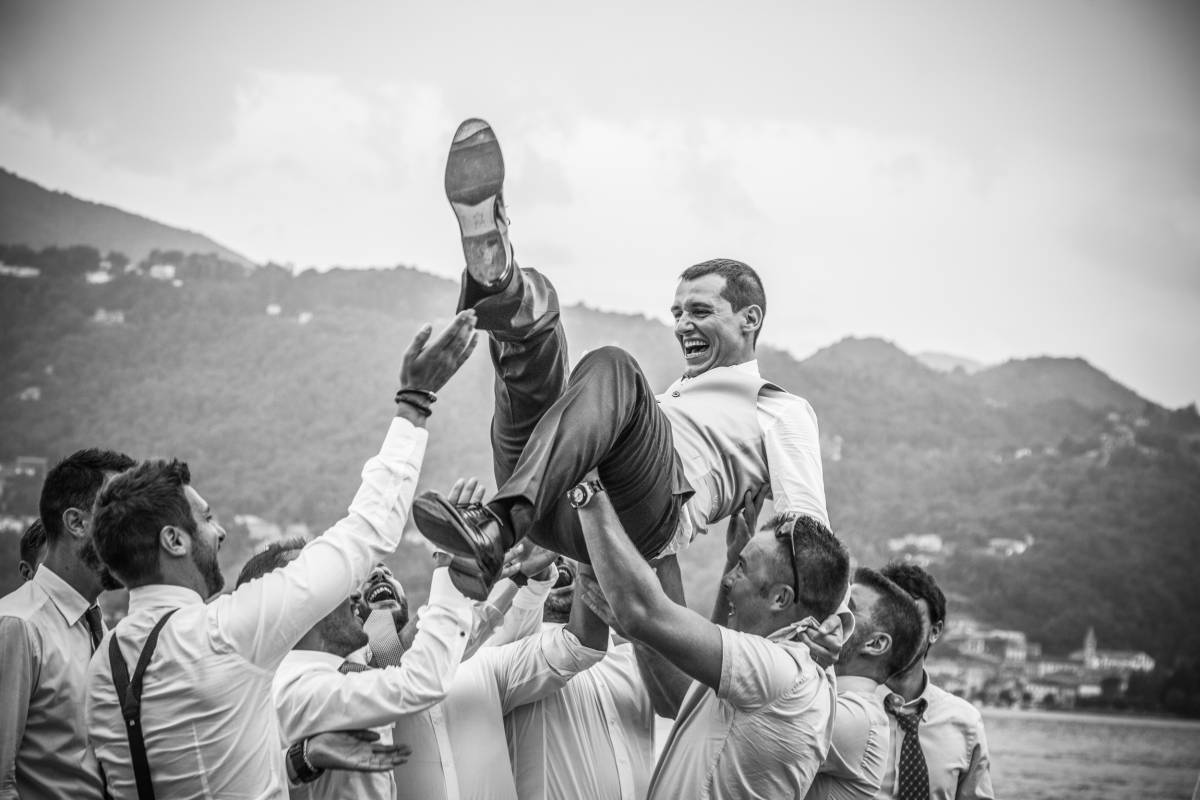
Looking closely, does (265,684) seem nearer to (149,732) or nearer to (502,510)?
(149,732)

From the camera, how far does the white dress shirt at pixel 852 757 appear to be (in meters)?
4.50

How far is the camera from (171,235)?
10112 centimetres

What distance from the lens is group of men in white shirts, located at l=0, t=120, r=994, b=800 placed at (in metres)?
3.66

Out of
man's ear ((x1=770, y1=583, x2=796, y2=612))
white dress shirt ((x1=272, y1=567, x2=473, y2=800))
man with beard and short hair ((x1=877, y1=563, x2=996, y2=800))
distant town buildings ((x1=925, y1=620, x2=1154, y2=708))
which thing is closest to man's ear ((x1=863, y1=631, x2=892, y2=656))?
man with beard and short hair ((x1=877, y1=563, x2=996, y2=800))

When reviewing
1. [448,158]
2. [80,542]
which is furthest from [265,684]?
[448,158]

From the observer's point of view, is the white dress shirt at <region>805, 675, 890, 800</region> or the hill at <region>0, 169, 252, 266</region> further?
the hill at <region>0, 169, 252, 266</region>

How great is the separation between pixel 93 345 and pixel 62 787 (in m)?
86.1

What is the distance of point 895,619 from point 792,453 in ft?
2.80

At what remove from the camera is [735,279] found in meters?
5.54

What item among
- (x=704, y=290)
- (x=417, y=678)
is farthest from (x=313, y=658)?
(x=704, y=290)

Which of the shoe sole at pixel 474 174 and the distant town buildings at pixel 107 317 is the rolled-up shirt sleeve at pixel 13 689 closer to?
the shoe sole at pixel 474 174

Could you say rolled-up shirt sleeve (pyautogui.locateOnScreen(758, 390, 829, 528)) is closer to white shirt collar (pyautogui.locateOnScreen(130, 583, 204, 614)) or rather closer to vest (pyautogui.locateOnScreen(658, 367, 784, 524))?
vest (pyautogui.locateOnScreen(658, 367, 784, 524))

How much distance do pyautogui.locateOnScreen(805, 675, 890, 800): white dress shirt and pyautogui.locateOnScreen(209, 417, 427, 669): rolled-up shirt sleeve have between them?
179 cm

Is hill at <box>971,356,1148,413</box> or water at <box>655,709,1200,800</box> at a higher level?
hill at <box>971,356,1148,413</box>
